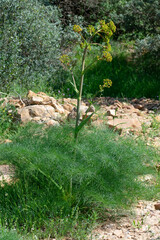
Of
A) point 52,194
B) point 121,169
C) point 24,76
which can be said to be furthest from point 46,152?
point 24,76

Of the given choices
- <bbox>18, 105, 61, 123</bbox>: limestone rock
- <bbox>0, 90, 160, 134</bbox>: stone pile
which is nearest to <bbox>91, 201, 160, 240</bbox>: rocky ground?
<bbox>0, 90, 160, 134</bbox>: stone pile

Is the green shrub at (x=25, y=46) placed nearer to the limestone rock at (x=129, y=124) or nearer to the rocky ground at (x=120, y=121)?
the rocky ground at (x=120, y=121)

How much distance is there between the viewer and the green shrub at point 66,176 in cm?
247

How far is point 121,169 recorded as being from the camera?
2.58 metres

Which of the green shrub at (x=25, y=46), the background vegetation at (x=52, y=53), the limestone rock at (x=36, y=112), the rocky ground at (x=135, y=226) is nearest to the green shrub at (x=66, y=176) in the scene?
the rocky ground at (x=135, y=226)

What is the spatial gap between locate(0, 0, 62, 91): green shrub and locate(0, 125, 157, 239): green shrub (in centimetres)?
348

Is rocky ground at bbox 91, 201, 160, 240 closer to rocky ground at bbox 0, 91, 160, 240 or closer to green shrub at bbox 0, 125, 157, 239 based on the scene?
rocky ground at bbox 0, 91, 160, 240

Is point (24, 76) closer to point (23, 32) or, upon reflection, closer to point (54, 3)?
point (23, 32)

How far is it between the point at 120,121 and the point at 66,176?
2096 mm

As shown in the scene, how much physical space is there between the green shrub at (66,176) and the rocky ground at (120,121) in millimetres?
175

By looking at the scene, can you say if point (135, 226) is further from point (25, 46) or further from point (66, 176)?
point (25, 46)

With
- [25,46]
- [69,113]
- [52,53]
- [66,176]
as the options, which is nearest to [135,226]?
[66,176]

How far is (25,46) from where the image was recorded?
23.8 feet

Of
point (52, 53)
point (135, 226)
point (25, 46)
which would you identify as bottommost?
point (135, 226)
